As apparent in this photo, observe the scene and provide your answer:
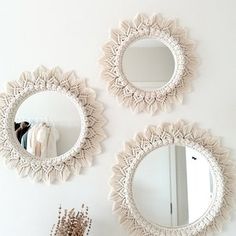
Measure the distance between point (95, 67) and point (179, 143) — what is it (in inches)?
18.3

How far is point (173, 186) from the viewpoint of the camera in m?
1.08

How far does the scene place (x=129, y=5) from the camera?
1.15 m

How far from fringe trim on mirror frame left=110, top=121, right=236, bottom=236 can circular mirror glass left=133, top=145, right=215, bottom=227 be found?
2cm

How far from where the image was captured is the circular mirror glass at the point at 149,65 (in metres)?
1.11

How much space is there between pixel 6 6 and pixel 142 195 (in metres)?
0.99

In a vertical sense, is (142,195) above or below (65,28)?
below

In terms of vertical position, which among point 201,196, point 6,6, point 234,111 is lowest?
point 201,196

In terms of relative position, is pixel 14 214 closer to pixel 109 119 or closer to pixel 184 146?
pixel 109 119

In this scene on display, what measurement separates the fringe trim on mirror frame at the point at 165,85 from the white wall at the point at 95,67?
0.04m

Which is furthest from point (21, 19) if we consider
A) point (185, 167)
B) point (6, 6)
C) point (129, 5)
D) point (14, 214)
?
point (185, 167)

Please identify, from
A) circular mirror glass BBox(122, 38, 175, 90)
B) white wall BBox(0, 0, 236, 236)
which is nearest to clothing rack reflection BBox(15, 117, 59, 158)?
white wall BBox(0, 0, 236, 236)

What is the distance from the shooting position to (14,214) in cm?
110

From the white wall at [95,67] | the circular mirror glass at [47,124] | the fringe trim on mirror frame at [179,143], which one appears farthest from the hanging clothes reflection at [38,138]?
the fringe trim on mirror frame at [179,143]

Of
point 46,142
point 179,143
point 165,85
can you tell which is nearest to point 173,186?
point 179,143
